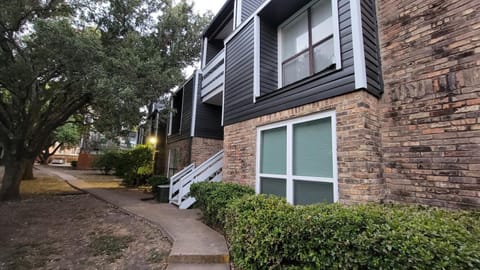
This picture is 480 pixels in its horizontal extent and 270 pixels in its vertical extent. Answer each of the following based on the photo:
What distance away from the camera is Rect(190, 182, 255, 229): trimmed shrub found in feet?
15.9

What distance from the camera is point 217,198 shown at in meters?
5.02

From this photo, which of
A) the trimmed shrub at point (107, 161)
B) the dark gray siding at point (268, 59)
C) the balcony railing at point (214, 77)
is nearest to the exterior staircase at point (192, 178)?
the balcony railing at point (214, 77)

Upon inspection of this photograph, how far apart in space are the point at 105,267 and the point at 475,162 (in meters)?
5.59

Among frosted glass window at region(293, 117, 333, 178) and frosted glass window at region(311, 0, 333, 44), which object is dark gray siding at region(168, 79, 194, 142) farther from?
frosted glass window at region(311, 0, 333, 44)

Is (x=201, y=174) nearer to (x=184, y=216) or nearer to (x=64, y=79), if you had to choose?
(x=184, y=216)

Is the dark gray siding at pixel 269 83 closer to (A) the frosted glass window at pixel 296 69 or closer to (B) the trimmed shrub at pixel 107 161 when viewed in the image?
(A) the frosted glass window at pixel 296 69

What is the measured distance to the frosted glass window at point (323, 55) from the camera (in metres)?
4.62

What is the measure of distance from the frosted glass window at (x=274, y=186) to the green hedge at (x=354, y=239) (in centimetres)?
160

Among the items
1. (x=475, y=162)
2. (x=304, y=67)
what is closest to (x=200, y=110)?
(x=304, y=67)

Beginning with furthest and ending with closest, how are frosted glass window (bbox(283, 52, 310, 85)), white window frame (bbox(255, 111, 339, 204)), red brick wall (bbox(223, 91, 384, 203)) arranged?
frosted glass window (bbox(283, 52, 310, 85)), white window frame (bbox(255, 111, 339, 204)), red brick wall (bbox(223, 91, 384, 203))

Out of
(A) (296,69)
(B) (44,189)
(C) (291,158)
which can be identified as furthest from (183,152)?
(B) (44,189)

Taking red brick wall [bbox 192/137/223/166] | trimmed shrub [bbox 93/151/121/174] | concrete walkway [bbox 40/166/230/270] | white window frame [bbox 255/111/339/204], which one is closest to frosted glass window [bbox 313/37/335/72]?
white window frame [bbox 255/111/339/204]

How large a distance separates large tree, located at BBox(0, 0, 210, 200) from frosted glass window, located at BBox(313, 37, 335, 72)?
6.20 metres

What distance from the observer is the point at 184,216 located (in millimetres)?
6461
